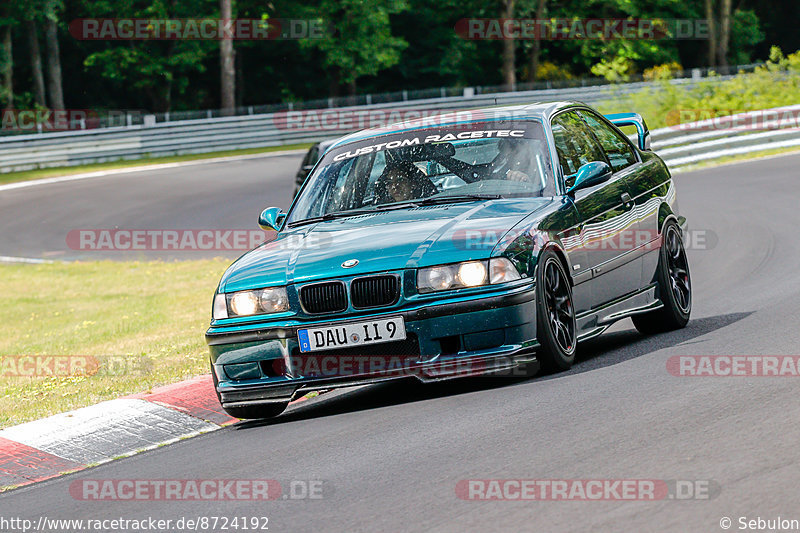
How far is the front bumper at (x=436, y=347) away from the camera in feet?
23.0

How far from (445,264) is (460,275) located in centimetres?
10

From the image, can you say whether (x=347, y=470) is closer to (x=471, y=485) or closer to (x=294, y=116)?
(x=471, y=485)

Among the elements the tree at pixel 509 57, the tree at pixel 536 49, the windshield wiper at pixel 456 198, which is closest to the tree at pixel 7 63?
the tree at pixel 509 57

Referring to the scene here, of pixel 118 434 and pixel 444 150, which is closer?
pixel 118 434

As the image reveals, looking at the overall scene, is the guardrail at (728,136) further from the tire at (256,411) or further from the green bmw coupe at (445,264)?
the tire at (256,411)

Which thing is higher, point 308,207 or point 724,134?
point 308,207

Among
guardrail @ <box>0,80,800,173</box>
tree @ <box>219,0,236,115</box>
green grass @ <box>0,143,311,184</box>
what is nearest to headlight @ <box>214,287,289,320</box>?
guardrail @ <box>0,80,800,173</box>

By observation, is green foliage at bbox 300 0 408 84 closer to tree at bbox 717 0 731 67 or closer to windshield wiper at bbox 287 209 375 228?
tree at bbox 717 0 731 67

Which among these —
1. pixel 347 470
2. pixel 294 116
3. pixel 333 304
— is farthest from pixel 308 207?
pixel 294 116

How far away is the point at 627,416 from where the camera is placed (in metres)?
6.17

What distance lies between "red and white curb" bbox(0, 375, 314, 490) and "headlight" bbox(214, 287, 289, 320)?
2.56 ft

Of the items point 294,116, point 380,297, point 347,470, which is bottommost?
point 294,116

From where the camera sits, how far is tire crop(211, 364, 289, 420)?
25.0 ft

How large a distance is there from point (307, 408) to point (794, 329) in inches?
124
